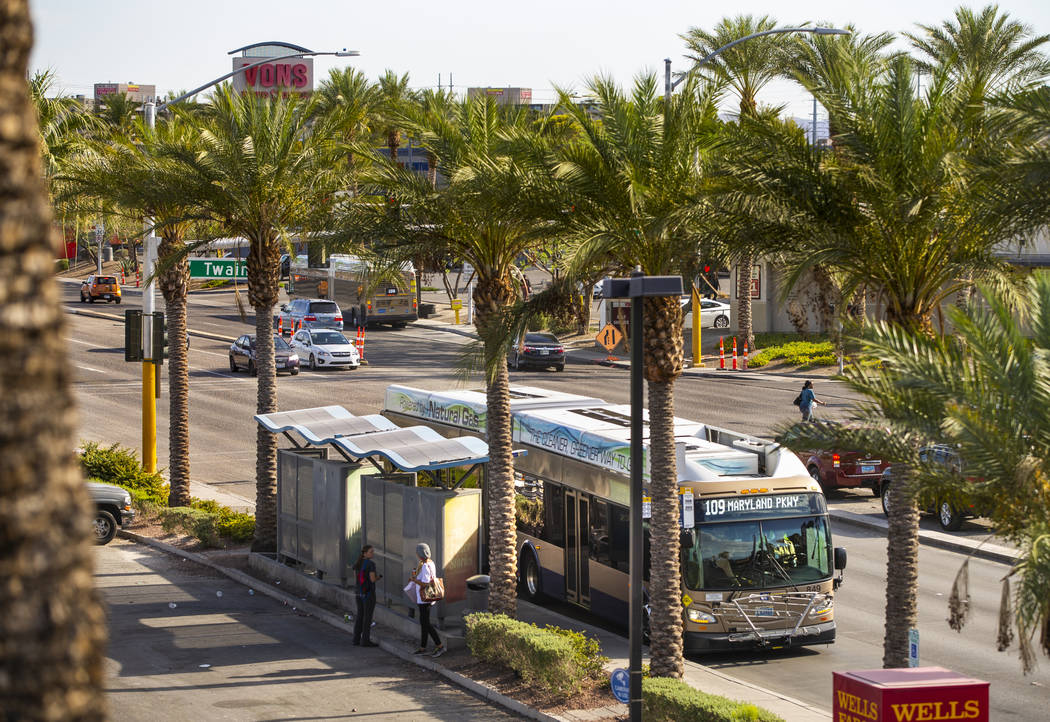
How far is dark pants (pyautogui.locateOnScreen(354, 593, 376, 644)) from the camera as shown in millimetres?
18844

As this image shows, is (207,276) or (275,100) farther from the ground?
(275,100)

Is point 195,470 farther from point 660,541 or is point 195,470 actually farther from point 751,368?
point 751,368

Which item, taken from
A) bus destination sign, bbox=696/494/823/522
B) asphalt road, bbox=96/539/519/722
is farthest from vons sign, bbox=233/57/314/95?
bus destination sign, bbox=696/494/823/522

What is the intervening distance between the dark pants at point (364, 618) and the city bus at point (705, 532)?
11.9 ft

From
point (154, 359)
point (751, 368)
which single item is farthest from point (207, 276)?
point (751, 368)

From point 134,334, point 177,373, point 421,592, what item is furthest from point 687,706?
point 134,334

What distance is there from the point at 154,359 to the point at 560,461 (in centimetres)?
1060

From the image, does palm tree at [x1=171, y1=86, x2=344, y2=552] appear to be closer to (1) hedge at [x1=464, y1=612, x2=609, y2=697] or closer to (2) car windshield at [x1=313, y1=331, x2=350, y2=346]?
(1) hedge at [x1=464, y1=612, x2=609, y2=697]

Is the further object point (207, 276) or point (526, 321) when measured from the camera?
point (207, 276)

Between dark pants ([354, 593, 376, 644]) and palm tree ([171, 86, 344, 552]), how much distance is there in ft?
18.6

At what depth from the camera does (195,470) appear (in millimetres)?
33500

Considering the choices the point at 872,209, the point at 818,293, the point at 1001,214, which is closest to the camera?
the point at 1001,214

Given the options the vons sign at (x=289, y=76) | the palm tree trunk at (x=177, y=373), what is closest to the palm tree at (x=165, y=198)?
the palm tree trunk at (x=177, y=373)

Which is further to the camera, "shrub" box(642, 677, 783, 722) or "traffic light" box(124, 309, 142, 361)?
"traffic light" box(124, 309, 142, 361)
